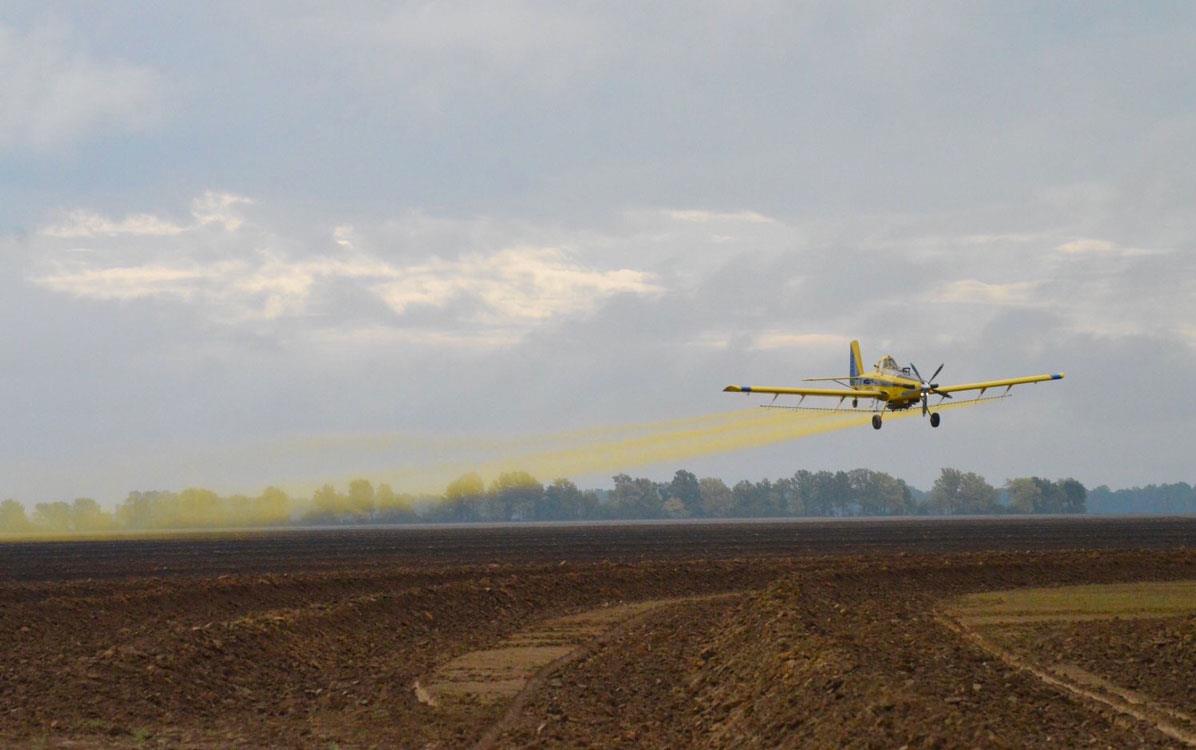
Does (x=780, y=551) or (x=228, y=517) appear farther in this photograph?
(x=228, y=517)

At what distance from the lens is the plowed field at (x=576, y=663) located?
1953 centimetres

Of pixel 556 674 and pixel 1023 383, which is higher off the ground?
pixel 1023 383

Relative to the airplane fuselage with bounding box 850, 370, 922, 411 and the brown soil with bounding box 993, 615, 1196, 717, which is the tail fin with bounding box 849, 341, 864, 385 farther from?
the brown soil with bounding box 993, 615, 1196, 717

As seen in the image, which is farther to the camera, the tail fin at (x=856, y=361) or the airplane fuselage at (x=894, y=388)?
the tail fin at (x=856, y=361)

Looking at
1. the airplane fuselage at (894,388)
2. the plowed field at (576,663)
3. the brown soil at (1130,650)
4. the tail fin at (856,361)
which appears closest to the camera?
the plowed field at (576,663)

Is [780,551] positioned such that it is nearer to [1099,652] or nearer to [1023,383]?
[1023,383]

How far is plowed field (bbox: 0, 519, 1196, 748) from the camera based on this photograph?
19.5 m

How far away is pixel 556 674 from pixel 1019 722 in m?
10.1

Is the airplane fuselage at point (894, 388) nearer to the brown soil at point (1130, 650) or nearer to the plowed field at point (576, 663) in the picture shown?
the plowed field at point (576, 663)

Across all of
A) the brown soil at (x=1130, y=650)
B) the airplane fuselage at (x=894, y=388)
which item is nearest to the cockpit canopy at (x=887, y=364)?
the airplane fuselage at (x=894, y=388)

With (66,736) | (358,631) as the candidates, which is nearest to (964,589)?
(358,631)

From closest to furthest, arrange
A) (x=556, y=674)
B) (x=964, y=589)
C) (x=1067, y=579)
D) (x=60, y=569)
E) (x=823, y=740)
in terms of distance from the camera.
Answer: (x=823, y=740) → (x=556, y=674) → (x=964, y=589) → (x=1067, y=579) → (x=60, y=569)

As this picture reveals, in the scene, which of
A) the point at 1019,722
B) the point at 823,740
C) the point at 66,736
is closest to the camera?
the point at 823,740

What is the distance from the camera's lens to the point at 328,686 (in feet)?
86.3
